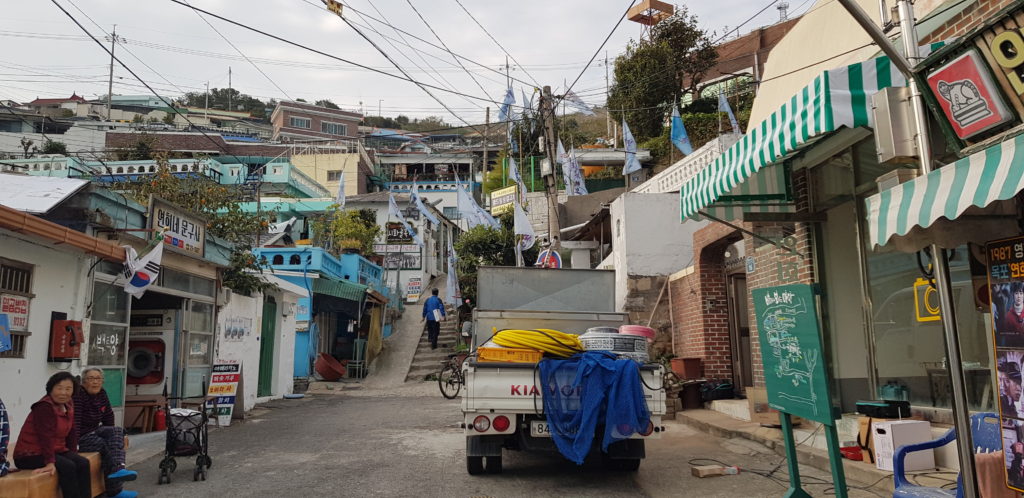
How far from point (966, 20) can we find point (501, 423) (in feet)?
17.5

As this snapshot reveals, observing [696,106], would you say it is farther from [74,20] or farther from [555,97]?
[74,20]

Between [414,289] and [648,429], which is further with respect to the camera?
[414,289]

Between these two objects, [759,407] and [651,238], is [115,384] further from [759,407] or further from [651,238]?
[651,238]

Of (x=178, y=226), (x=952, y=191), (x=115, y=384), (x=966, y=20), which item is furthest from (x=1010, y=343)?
(x=178, y=226)

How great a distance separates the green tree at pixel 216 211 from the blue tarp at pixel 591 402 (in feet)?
30.0

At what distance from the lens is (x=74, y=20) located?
31.1ft

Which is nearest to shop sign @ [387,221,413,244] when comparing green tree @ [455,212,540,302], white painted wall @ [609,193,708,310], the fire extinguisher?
green tree @ [455,212,540,302]

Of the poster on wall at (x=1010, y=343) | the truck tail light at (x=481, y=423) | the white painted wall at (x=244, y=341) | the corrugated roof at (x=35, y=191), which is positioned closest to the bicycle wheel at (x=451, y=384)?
the white painted wall at (x=244, y=341)

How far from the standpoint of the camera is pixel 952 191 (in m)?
3.59

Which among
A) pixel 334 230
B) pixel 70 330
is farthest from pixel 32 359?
pixel 334 230

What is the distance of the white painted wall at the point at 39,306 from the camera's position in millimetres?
7430

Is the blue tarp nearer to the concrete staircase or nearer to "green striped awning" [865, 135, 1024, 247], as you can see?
"green striped awning" [865, 135, 1024, 247]

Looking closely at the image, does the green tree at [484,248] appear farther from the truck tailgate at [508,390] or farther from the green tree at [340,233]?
the truck tailgate at [508,390]

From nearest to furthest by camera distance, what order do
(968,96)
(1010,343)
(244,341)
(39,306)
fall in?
(1010,343) → (968,96) → (39,306) → (244,341)
